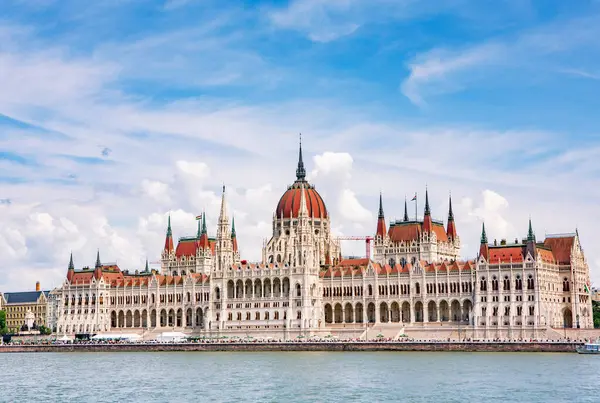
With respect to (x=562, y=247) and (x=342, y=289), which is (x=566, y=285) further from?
(x=342, y=289)

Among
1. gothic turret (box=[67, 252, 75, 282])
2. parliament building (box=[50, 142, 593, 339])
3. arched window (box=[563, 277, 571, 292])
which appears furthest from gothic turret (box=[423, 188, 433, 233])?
gothic turret (box=[67, 252, 75, 282])

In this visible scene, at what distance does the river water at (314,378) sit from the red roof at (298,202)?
52.1 metres

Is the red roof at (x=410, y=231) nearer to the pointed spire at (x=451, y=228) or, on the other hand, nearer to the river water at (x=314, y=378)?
the pointed spire at (x=451, y=228)

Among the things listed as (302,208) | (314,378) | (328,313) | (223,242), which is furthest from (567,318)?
(314,378)

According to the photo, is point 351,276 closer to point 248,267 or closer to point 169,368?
point 248,267

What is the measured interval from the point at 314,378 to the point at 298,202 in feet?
281

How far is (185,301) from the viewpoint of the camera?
6786 inches

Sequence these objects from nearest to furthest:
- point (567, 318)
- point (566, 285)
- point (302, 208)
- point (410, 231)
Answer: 1. point (567, 318)
2. point (566, 285)
3. point (302, 208)
4. point (410, 231)

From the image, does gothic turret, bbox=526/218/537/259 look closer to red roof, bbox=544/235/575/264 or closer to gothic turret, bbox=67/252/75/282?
red roof, bbox=544/235/575/264

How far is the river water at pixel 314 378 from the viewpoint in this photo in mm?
80125

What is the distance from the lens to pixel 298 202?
177875mm

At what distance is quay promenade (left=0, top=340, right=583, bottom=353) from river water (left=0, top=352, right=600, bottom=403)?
16.1ft

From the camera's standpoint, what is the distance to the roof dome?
584 ft

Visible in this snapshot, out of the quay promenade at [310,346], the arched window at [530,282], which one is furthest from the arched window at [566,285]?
the quay promenade at [310,346]
